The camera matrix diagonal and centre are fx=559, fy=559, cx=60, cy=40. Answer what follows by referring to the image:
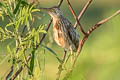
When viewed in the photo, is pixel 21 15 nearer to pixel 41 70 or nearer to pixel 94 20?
pixel 41 70

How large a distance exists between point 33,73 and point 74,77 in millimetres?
204

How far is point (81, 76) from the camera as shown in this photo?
841 mm

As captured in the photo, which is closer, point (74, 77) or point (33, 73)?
point (74, 77)

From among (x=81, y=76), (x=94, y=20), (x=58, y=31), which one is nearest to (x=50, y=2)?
(x=94, y=20)

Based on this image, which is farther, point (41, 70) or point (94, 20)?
point (94, 20)

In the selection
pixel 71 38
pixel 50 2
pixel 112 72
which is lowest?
pixel 50 2

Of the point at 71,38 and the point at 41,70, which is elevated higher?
the point at 41,70

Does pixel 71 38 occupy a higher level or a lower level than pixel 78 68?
lower

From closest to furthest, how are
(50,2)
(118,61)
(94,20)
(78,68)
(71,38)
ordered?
(78,68) → (118,61) → (71,38) → (94,20) → (50,2)

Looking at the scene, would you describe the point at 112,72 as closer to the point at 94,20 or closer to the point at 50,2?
the point at 94,20

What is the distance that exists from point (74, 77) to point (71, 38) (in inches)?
26.5

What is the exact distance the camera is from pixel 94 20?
32.8 ft

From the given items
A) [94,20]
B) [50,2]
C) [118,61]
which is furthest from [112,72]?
[50,2]

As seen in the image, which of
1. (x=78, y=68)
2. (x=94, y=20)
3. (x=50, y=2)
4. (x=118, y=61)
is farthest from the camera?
(x=50, y=2)
